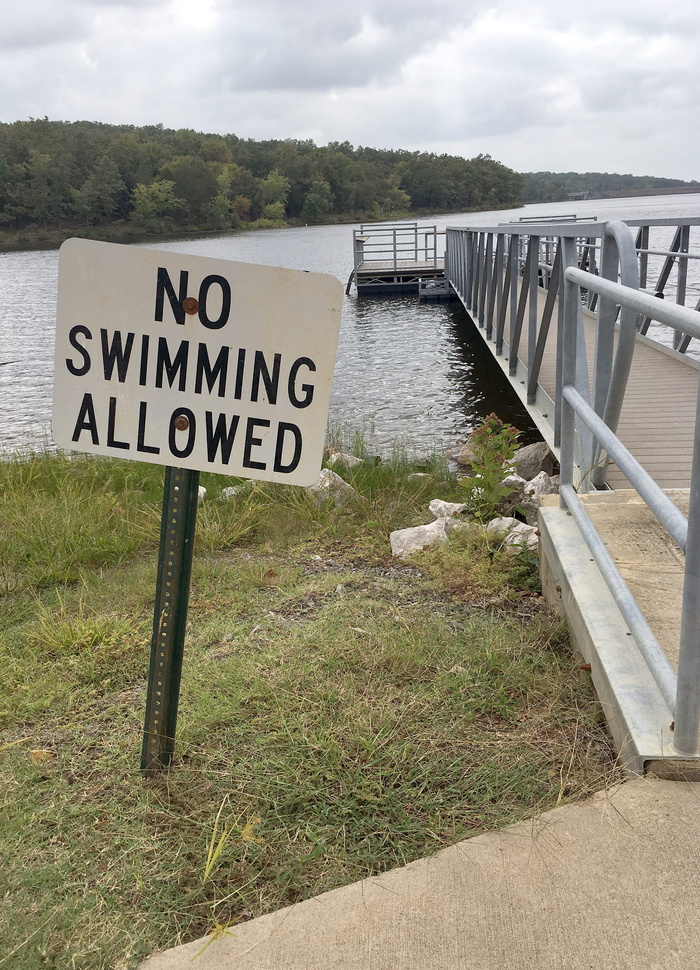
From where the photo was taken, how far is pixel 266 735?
2221 mm

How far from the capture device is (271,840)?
1.85 meters

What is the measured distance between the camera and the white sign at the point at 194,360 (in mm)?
1779

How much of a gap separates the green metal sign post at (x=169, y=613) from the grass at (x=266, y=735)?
104mm

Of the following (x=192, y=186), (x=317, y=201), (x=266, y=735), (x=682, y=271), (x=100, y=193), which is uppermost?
(x=317, y=201)

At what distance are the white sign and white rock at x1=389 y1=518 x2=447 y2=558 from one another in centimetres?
197

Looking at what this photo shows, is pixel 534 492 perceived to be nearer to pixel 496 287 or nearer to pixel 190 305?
pixel 190 305

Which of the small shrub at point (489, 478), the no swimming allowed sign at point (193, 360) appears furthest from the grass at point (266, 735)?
the no swimming allowed sign at point (193, 360)

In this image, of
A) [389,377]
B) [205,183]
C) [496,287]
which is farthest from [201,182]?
[496,287]

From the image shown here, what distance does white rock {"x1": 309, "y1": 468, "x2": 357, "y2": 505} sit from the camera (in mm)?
4746

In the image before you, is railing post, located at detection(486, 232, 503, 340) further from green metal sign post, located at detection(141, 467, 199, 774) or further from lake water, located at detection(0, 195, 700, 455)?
green metal sign post, located at detection(141, 467, 199, 774)

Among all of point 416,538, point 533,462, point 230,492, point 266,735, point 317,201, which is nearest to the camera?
point 266,735

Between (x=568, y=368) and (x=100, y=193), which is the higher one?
(x=100, y=193)

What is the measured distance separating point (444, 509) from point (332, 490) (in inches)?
29.1

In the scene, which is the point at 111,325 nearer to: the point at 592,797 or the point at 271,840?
the point at 271,840
